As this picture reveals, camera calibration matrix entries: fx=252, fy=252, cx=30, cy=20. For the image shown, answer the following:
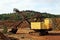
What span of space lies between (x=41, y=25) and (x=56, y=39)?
231 inches

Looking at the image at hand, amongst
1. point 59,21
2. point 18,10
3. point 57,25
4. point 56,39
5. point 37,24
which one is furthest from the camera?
point 59,21

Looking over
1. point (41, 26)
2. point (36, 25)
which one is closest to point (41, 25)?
point (41, 26)

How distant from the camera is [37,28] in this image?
3256 centimetres

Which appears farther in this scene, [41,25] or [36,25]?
[41,25]

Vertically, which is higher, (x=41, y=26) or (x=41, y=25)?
(x=41, y=25)

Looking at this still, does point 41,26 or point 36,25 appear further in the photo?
point 41,26

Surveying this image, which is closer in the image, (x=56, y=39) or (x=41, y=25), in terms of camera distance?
(x=56, y=39)

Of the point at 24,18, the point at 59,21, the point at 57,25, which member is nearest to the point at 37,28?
the point at 24,18

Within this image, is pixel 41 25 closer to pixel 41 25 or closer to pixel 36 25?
pixel 41 25

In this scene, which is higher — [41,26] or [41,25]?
[41,25]

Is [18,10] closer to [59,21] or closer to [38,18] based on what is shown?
[38,18]

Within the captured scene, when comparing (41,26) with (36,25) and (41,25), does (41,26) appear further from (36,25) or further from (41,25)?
(36,25)

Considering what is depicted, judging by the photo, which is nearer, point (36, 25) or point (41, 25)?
point (36, 25)

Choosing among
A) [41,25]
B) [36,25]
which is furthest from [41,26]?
[36,25]
